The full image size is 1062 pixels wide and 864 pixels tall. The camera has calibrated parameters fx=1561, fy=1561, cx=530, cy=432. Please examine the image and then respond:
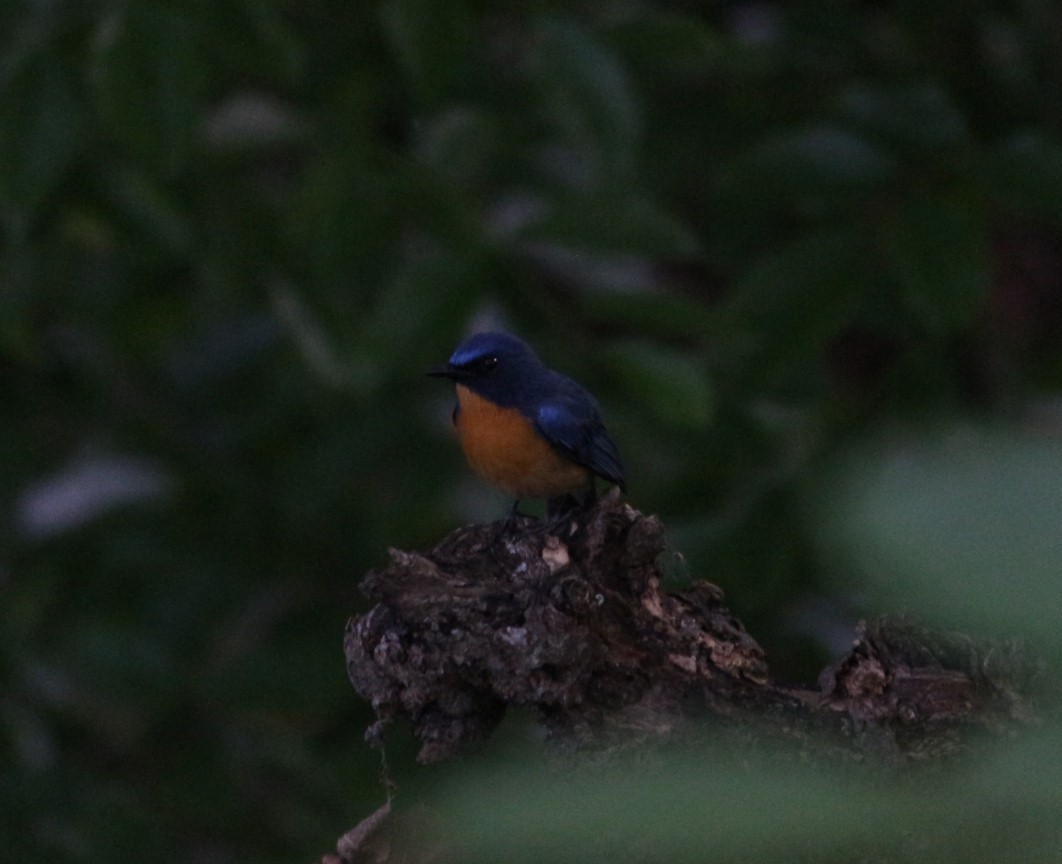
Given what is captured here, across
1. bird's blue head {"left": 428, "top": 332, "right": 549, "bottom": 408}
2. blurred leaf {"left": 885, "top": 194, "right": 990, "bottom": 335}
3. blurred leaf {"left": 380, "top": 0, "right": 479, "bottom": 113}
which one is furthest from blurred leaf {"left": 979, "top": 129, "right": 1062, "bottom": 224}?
blurred leaf {"left": 380, "top": 0, "right": 479, "bottom": 113}

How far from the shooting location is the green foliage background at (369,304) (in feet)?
14.3

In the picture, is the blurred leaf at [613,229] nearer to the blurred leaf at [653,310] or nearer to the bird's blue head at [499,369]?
the blurred leaf at [653,310]

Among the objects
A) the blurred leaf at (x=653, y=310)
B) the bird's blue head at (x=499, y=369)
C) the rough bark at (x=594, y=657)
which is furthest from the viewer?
the bird's blue head at (x=499, y=369)

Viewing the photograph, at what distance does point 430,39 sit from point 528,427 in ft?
3.71

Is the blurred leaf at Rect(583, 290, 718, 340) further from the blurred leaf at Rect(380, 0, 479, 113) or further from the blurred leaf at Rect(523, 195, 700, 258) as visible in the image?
the blurred leaf at Rect(380, 0, 479, 113)

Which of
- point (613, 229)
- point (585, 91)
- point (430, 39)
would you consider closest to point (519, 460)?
point (613, 229)

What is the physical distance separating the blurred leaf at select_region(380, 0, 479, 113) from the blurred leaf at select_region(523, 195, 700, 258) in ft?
1.62

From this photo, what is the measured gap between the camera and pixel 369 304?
5297mm

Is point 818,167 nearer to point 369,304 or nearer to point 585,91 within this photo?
point 585,91

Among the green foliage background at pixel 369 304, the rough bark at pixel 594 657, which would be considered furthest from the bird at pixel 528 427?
the rough bark at pixel 594 657

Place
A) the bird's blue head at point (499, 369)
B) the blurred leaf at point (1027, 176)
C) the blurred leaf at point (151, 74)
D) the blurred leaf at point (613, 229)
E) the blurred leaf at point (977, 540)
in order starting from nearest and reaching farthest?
the blurred leaf at point (977, 540) → the blurred leaf at point (151, 74) → the blurred leaf at point (1027, 176) → the blurred leaf at point (613, 229) → the bird's blue head at point (499, 369)

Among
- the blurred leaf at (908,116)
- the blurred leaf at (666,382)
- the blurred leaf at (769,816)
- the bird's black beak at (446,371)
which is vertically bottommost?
the blurred leaf at (769,816)

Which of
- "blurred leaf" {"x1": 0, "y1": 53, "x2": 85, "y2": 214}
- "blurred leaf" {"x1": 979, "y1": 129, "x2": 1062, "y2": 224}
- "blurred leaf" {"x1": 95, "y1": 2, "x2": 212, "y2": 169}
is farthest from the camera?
"blurred leaf" {"x1": 979, "y1": 129, "x2": 1062, "y2": 224}

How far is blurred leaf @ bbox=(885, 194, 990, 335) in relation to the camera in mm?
4293
